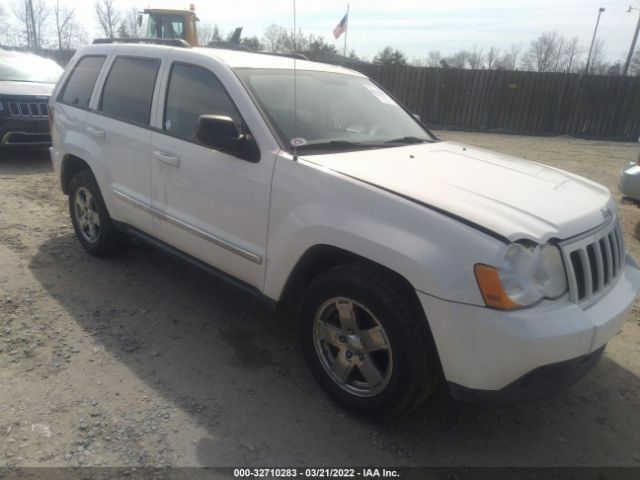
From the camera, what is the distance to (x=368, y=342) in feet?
8.42

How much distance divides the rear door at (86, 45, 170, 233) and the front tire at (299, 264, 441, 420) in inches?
69.1

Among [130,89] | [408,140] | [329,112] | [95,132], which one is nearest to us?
[329,112]

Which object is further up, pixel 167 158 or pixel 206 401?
pixel 167 158

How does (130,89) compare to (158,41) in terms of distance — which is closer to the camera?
(130,89)

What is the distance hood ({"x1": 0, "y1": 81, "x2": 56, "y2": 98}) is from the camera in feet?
25.8

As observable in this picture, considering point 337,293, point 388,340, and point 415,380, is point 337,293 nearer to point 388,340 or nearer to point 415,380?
point 388,340

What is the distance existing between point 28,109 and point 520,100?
1613cm

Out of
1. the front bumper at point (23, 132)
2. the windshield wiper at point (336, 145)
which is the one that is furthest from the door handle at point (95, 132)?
the front bumper at point (23, 132)

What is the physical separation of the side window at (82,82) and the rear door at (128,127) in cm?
21

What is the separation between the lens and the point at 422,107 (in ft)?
62.2

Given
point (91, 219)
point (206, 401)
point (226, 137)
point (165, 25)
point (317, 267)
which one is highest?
point (165, 25)

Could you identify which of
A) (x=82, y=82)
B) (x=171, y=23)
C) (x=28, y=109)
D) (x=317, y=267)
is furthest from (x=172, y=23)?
(x=317, y=267)

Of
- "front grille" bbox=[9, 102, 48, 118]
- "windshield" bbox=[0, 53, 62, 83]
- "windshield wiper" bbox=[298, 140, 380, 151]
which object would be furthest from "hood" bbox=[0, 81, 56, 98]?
"windshield wiper" bbox=[298, 140, 380, 151]

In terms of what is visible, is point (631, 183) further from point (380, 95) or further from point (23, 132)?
point (23, 132)
